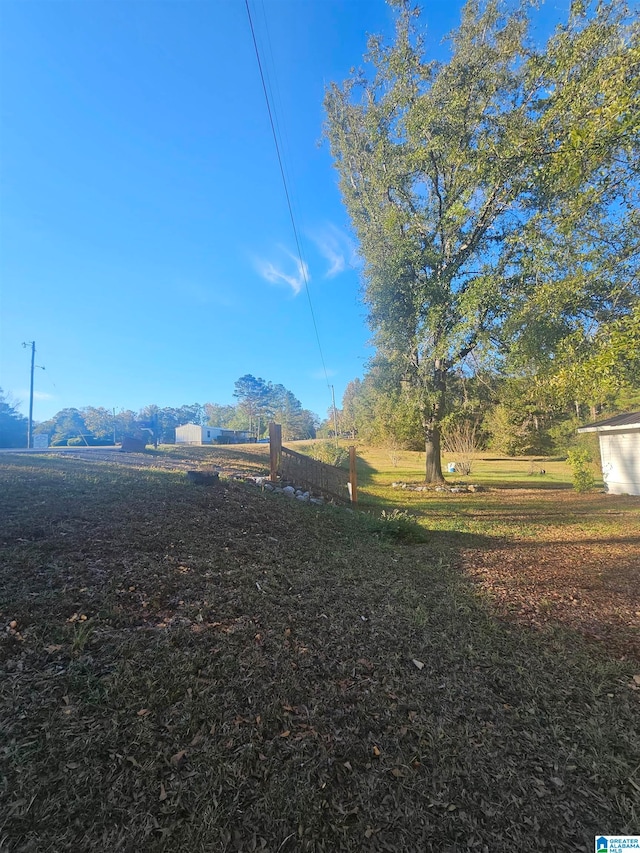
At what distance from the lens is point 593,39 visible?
262 inches

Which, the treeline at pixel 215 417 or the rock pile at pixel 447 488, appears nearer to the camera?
the rock pile at pixel 447 488

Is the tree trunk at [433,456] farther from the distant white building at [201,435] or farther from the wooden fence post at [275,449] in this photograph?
the distant white building at [201,435]

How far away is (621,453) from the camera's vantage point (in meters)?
12.3

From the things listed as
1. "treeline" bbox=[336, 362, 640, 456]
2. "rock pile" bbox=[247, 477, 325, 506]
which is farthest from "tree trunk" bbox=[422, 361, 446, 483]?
"rock pile" bbox=[247, 477, 325, 506]

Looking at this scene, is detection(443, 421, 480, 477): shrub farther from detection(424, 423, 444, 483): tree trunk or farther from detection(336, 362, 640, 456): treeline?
detection(424, 423, 444, 483): tree trunk

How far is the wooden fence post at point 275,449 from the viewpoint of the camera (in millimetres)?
7387

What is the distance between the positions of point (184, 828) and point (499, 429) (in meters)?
23.5

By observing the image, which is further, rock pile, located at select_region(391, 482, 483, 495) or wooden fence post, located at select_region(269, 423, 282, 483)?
rock pile, located at select_region(391, 482, 483, 495)

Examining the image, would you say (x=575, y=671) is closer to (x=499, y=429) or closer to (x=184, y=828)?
(x=184, y=828)

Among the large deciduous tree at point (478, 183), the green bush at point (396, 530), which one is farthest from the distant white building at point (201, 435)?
the green bush at point (396, 530)

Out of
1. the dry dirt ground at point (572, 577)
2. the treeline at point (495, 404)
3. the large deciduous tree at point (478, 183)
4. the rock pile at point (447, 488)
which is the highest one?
the large deciduous tree at point (478, 183)

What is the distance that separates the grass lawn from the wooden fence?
358 cm

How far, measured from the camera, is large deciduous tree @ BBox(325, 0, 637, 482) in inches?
247

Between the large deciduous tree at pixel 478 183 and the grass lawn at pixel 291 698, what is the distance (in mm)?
5906
